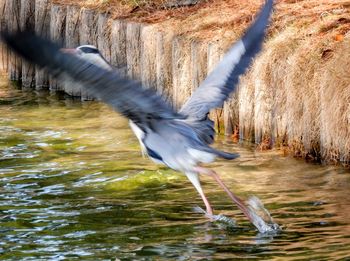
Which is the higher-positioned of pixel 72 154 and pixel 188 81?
pixel 188 81

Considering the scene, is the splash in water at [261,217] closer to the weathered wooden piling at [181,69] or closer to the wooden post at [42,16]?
the weathered wooden piling at [181,69]

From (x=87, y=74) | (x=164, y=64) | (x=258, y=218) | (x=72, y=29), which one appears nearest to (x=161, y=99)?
(x=87, y=74)

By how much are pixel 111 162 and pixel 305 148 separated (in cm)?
197

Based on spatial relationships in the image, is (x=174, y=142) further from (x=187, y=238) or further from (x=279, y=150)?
(x=279, y=150)

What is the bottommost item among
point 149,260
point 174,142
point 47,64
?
point 149,260

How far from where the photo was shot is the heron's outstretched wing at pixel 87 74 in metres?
6.71

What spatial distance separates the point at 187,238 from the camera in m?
7.89

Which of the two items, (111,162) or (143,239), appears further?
(111,162)

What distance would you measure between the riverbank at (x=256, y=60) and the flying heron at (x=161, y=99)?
1460 millimetres

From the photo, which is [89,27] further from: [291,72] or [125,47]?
[291,72]

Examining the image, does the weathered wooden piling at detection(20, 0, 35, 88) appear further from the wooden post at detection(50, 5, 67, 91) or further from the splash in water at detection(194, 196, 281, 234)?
the splash in water at detection(194, 196, 281, 234)

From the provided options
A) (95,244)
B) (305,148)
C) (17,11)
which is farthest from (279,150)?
(17,11)

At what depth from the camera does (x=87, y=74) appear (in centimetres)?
682

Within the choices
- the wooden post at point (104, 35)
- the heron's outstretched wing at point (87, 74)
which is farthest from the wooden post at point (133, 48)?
the heron's outstretched wing at point (87, 74)
